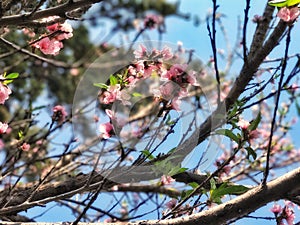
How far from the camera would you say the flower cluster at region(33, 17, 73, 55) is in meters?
2.28

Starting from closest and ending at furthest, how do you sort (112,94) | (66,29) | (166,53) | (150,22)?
(112,94)
(166,53)
(66,29)
(150,22)

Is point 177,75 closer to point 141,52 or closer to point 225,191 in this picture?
point 141,52

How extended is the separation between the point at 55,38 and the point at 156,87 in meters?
0.65

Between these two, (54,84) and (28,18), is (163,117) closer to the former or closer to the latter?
(28,18)

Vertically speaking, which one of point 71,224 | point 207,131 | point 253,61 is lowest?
point 71,224

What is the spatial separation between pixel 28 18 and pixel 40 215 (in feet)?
4.86

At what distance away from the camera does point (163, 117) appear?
184cm

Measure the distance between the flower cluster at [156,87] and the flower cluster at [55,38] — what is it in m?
0.38

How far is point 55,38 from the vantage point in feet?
7.59

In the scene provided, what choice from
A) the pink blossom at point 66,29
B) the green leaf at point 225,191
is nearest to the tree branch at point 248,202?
the green leaf at point 225,191

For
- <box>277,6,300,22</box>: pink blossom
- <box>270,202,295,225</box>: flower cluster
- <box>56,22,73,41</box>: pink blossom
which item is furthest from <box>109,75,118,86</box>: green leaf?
<box>270,202,295,225</box>: flower cluster

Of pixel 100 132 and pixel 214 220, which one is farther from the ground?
pixel 100 132

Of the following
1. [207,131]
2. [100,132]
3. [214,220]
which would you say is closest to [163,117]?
[100,132]

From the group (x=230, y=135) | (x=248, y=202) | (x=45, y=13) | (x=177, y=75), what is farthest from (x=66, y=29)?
(x=248, y=202)
